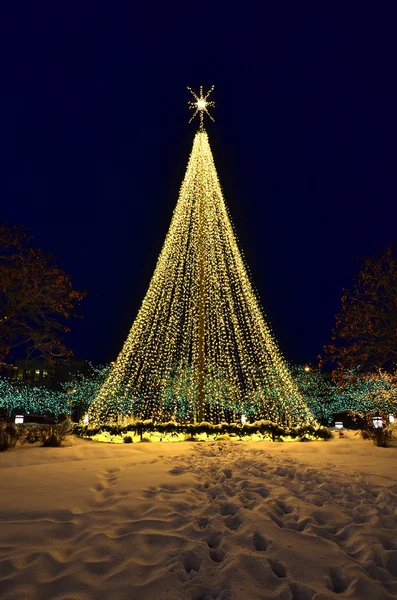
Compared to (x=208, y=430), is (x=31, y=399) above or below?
above

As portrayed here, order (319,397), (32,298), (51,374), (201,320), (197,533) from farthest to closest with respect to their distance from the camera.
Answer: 1. (51,374)
2. (319,397)
3. (201,320)
4. (32,298)
5. (197,533)

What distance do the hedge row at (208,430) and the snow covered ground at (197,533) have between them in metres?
5.30

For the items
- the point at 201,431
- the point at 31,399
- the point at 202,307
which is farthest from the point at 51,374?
the point at 201,431

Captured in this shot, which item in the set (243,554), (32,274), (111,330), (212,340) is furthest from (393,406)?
(111,330)

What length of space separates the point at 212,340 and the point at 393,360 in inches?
243

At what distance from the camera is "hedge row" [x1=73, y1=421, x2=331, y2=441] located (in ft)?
40.9

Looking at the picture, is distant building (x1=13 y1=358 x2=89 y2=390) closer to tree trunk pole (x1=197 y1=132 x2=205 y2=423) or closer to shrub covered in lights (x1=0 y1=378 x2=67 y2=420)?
shrub covered in lights (x1=0 y1=378 x2=67 y2=420)

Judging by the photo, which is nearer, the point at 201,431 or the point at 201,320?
the point at 201,431

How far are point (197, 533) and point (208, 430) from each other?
28.7 ft

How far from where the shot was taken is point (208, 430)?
12555mm

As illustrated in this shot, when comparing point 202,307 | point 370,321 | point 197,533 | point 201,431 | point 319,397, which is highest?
point 202,307

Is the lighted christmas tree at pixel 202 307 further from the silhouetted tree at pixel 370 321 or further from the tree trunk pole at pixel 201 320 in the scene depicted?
the silhouetted tree at pixel 370 321

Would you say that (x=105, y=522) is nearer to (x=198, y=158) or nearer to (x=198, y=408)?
(x=198, y=408)

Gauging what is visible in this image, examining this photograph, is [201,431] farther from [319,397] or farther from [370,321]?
[319,397]
